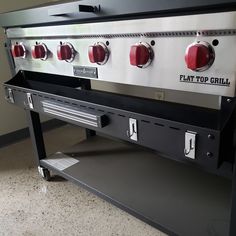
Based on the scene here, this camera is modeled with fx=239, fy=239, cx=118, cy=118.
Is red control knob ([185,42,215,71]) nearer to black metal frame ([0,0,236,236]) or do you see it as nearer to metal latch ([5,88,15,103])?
black metal frame ([0,0,236,236])

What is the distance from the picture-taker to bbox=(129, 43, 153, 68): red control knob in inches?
22.2

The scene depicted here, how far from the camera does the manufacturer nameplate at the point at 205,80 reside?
1.60 ft

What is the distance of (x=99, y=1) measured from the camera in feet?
2.00

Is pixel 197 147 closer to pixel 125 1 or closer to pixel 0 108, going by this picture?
pixel 125 1

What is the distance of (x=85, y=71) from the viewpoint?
758mm

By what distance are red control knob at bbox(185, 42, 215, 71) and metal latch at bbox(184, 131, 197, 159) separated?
0.15 meters

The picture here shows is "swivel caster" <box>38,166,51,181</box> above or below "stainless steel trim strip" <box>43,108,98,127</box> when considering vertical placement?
below

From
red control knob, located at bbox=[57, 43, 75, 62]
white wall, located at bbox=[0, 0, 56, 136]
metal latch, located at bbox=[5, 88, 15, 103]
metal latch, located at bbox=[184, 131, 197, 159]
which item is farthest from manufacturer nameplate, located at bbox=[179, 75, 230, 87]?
white wall, located at bbox=[0, 0, 56, 136]

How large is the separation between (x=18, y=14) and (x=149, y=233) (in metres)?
0.95

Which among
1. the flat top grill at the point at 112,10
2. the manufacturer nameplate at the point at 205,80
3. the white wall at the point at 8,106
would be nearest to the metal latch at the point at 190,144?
the manufacturer nameplate at the point at 205,80

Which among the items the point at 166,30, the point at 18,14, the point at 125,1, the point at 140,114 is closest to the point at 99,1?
the point at 125,1

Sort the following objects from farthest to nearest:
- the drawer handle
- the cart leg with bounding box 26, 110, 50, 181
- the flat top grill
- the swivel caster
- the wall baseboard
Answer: the wall baseboard < the swivel caster < the cart leg with bounding box 26, 110, 50, 181 < the drawer handle < the flat top grill

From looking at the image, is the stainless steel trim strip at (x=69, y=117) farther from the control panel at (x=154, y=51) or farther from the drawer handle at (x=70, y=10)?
the drawer handle at (x=70, y=10)

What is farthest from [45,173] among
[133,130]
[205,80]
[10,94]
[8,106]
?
[205,80]
